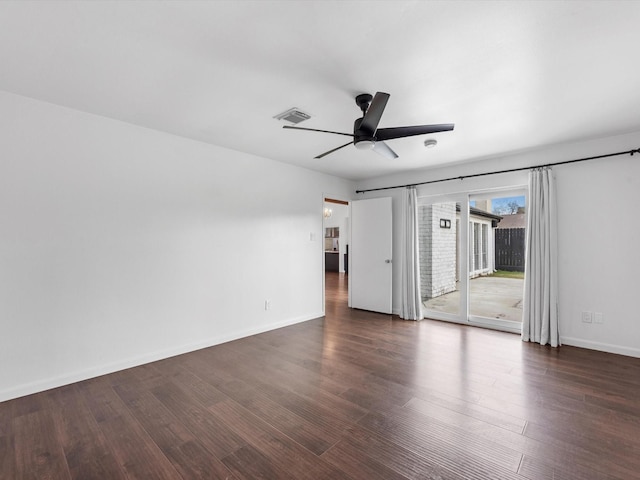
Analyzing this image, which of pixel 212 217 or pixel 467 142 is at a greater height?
pixel 467 142

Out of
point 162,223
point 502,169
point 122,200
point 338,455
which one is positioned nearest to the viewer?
point 338,455

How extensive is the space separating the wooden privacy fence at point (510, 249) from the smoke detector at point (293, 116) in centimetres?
352

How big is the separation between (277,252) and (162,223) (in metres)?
1.71

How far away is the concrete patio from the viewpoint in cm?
448

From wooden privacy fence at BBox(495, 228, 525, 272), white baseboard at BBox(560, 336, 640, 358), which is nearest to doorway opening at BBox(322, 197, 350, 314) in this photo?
wooden privacy fence at BBox(495, 228, 525, 272)

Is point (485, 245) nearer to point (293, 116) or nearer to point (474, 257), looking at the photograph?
point (474, 257)

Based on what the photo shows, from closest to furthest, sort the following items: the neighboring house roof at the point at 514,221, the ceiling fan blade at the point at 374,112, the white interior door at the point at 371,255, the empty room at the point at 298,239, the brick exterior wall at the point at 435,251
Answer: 1. the empty room at the point at 298,239
2. the ceiling fan blade at the point at 374,112
3. the neighboring house roof at the point at 514,221
4. the brick exterior wall at the point at 435,251
5. the white interior door at the point at 371,255

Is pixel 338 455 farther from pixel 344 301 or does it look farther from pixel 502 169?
pixel 344 301

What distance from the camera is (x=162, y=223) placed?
3.45m

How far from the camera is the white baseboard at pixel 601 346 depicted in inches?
137

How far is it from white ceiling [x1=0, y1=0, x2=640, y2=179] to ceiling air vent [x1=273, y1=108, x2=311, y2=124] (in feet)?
0.36

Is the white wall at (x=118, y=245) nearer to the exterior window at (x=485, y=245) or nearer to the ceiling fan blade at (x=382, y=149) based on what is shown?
the ceiling fan blade at (x=382, y=149)

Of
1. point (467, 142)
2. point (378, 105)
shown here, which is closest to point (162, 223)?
point (378, 105)

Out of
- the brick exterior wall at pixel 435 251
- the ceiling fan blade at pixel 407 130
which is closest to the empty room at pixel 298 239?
the ceiling fan blade at pixel 407 130
